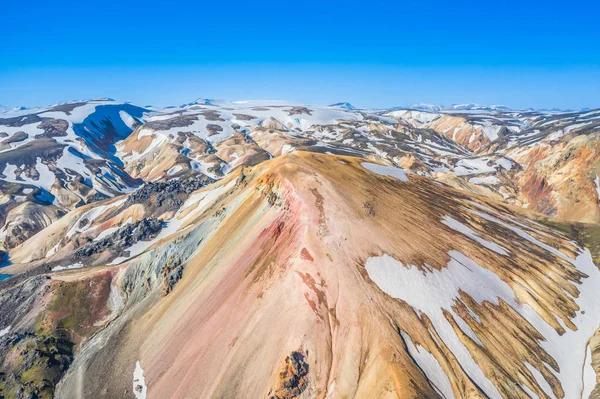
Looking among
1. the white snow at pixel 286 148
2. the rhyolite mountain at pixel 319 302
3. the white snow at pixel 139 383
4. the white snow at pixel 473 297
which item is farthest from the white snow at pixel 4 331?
the white snow at pixel 286 148

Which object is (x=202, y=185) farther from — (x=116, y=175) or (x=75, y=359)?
(x=116, y=175)

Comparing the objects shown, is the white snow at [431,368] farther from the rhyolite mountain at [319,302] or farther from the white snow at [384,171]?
the white snow at [384,171]

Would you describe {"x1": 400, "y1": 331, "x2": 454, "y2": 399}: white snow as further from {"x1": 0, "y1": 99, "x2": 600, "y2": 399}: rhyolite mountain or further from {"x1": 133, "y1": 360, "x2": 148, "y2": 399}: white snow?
{"x1": 133, "y1": 360, "x2": 148, "y2": 399}: white snow

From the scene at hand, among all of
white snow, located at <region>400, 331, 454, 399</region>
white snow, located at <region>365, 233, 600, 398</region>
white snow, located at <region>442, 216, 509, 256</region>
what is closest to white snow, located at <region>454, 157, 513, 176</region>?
white snow, located at <region>442, 216, 509, 256</region>

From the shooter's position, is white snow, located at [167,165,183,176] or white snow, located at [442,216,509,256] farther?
white snow, located at [167,165,183,176]

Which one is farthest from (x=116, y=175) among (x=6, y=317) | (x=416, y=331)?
(x=416, y=331)

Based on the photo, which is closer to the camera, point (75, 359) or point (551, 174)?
point (75, 359)
